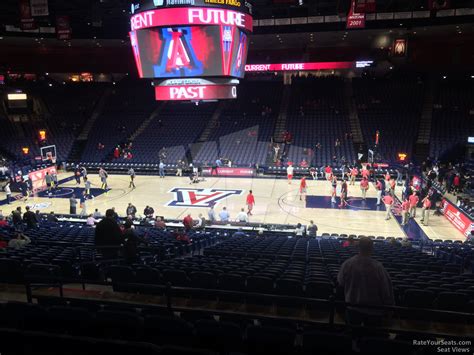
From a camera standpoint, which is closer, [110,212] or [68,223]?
[110,212]

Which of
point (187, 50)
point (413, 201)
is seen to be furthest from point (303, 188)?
point (187, 50)

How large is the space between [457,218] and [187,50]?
14081 millimetres

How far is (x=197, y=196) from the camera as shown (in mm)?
24609

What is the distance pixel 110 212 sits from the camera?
845 centimetres

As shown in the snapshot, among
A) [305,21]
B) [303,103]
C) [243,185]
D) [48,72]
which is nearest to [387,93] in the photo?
[303,103]

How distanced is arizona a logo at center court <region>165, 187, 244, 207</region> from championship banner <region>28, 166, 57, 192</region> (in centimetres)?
885

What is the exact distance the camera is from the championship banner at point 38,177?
25959mm

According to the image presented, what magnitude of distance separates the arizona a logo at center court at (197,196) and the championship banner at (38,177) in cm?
885

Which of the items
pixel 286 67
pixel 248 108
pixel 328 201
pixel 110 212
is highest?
pixel 286 67

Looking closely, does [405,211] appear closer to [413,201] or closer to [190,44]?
[413,201]

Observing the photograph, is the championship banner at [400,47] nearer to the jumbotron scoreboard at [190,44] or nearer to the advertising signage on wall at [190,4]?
the jumbotron scoreboard at [190,44]

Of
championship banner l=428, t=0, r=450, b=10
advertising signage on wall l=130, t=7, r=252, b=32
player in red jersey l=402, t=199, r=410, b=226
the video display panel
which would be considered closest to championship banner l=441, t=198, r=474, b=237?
player in red jersey l=402, t=199, r=410, b=226

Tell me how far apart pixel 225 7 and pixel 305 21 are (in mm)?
18927

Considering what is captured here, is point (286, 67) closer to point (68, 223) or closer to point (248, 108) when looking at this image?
point (248, 108)
